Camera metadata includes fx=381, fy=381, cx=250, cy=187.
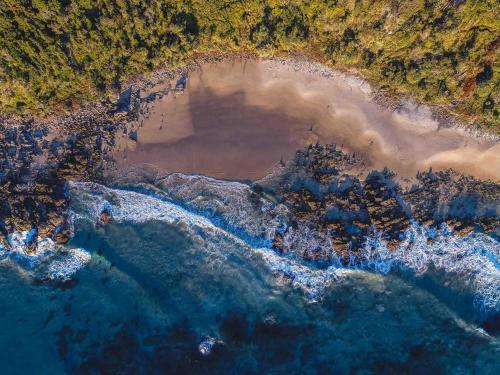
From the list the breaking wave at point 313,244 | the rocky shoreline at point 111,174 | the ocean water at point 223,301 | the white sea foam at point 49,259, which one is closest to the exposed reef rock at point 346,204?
the rocky shoreline at point 111,174

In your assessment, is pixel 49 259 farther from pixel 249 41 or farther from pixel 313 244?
pixel 249 41

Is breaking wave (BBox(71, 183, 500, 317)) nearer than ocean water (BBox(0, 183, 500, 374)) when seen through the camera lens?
No

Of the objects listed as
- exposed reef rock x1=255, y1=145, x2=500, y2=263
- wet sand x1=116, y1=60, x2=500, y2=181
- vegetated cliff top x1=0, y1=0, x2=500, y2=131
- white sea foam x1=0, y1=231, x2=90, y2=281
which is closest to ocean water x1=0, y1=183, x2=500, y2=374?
white sea foam x1=0, y1=231, x2=90, y2=281

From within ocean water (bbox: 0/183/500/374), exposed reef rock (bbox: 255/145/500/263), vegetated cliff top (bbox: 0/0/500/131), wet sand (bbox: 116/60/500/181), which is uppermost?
vegetated cliff top (bbox: 0/0/500/131)

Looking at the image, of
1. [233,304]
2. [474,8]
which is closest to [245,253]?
[233,304]

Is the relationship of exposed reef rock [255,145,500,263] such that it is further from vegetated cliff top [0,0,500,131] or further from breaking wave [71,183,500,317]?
vegetated cliff top [0,0,500,131]

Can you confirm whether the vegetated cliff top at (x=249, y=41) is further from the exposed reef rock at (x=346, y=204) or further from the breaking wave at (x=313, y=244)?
the breaking wave at (x=313, y=244)

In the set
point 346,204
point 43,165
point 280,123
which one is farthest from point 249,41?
point 43,165
